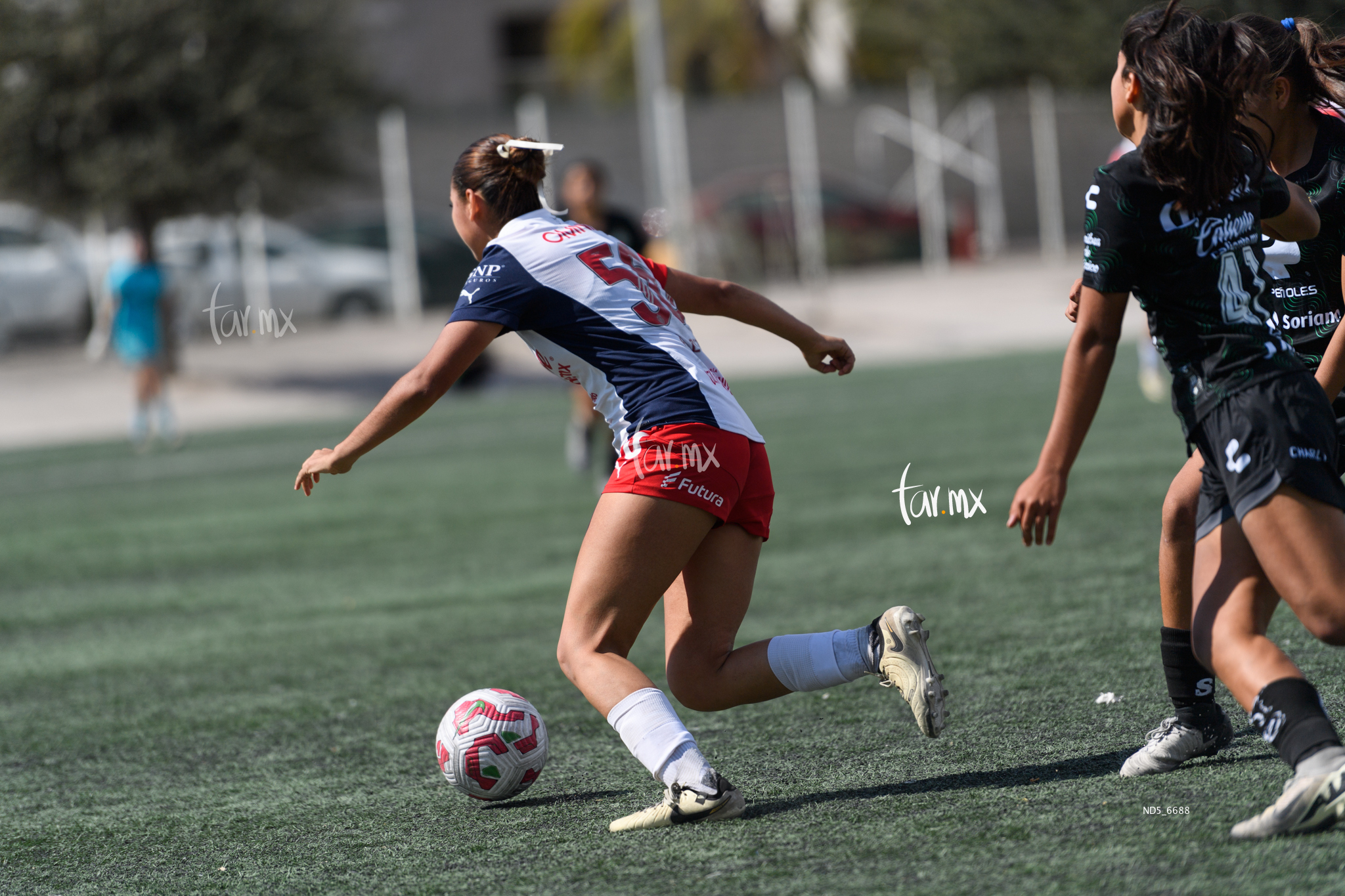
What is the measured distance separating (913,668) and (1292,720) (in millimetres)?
999

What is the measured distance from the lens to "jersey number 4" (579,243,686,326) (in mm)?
4051

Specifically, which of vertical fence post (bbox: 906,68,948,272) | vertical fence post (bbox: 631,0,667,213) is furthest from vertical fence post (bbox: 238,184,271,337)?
vertical fence post (bbox: 906,68,948,272)

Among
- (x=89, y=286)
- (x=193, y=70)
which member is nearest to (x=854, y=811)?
(x=193, y=70)

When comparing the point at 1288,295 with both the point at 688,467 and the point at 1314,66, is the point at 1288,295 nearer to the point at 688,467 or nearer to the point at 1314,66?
the point at 1314,66

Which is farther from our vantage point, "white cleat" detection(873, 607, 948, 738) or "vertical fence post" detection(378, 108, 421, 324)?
"vertical fence post" detection(378, 108, 421, 324)

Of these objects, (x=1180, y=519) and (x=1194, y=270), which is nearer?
(x=1194, y=270)

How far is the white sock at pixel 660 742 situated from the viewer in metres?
3.84

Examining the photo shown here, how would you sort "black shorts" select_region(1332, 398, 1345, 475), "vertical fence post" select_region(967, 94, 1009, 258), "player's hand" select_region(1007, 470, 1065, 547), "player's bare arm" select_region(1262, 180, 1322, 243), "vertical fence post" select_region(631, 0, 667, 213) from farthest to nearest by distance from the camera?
"vertical fence post" select_region(967, 94, 1009, 258)
"vertical fence post" select_region(631, 0, 667, 213)
"black shorts" select_region(1332, 398, 1345, 475)
"player's bare arm" select_region(1262, 180, 1322, 243)
"player's hand" select_region(1007, 470, 1065, 547)

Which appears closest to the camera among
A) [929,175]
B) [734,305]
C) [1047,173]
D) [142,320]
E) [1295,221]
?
[1295,221]

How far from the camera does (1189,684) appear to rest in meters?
4.01

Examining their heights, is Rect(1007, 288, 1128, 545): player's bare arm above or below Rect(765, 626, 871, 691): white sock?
above

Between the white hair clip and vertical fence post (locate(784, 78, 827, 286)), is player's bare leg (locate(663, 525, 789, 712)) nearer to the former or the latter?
the white hair clip

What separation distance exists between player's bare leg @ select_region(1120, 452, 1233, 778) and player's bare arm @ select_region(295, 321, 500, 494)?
1816 mm

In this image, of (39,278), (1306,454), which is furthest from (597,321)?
(39,278)
